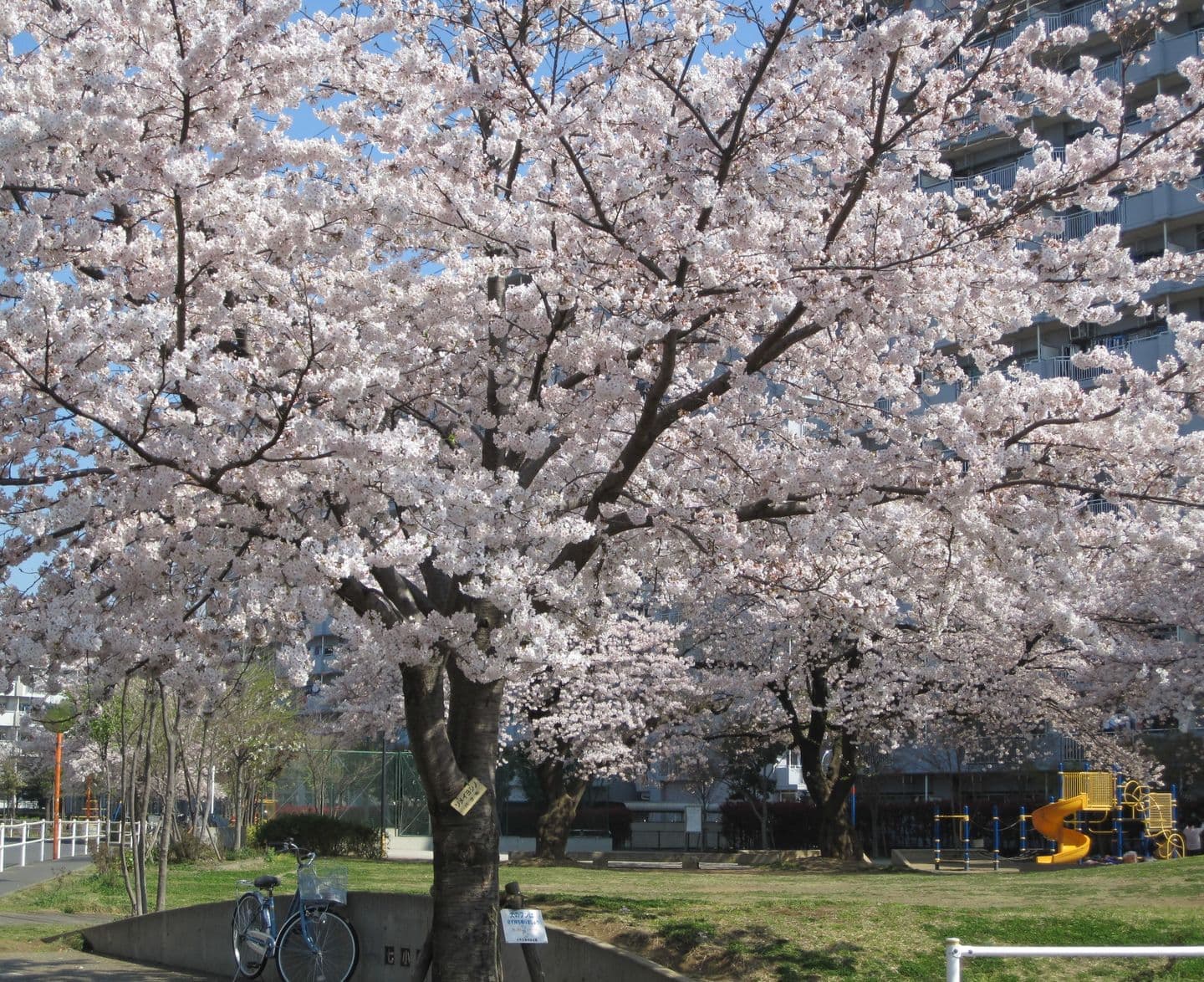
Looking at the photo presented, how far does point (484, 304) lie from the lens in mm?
8984

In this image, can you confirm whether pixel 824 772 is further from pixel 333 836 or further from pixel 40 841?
pixel 40 841

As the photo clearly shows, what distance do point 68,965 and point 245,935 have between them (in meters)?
2.12

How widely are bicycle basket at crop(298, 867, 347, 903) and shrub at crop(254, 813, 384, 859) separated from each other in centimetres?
1717

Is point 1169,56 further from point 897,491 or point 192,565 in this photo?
point 192,565

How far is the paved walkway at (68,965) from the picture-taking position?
11367 millimetres

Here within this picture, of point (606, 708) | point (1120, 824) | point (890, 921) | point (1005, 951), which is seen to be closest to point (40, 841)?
point (606, 708)

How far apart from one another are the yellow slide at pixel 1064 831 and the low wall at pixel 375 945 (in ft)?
45.3

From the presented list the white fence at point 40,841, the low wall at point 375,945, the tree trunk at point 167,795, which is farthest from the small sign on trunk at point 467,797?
the white fence at point 40,841

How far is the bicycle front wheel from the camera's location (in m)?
10.9

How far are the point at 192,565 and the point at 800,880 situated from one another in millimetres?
11105

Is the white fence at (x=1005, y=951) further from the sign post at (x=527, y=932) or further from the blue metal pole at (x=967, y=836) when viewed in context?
the blue metal pole at (x=967, y=836)

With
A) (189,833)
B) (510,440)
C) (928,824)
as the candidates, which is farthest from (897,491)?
(928,824)

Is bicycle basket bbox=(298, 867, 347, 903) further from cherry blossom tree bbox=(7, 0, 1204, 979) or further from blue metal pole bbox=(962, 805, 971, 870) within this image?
blue metal pole bbox=(962, 805, 971, 870)

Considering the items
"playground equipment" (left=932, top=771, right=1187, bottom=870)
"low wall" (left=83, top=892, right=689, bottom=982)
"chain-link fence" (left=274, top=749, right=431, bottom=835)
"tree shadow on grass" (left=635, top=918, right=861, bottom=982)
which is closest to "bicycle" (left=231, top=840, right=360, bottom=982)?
"low wall" (left=83, top=892, right=689, bottom=982)
